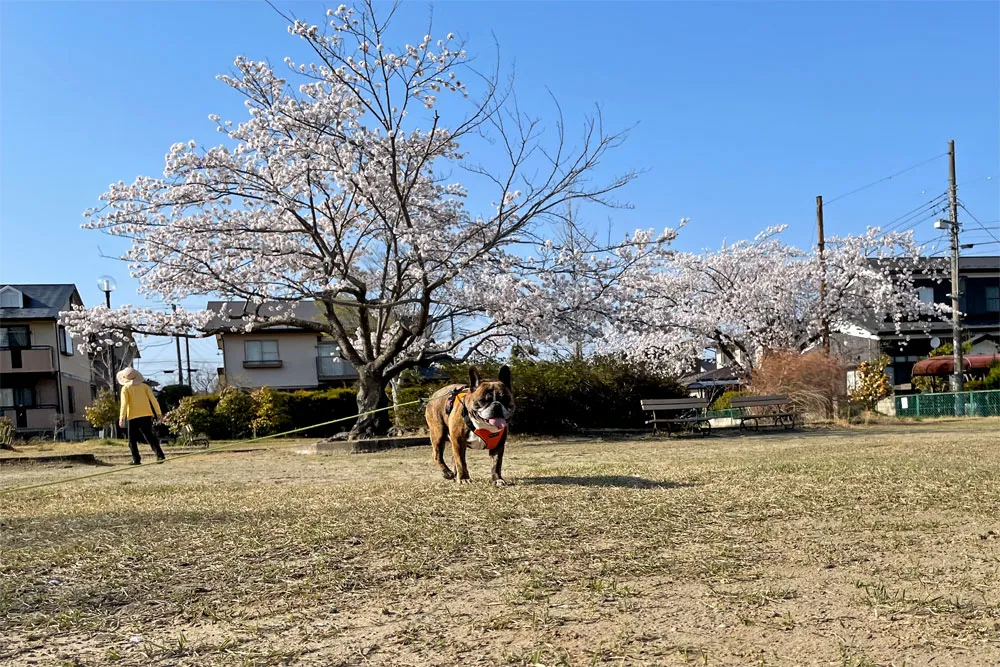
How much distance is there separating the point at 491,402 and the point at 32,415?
3371cm

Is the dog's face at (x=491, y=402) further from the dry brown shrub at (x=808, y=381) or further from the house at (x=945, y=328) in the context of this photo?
the house at (x=945, y=328)

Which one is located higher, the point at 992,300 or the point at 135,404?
the point at 992,300

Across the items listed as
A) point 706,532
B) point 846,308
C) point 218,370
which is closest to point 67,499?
point 706,532

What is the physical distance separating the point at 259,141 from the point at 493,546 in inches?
480

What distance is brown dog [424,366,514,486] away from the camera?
6258 mm

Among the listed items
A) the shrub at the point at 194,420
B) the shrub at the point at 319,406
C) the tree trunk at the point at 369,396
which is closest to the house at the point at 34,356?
the shrub at the point at 319,406

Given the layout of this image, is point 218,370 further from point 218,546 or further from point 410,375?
point 218,546

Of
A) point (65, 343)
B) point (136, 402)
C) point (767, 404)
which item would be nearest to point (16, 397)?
point (65, 343)

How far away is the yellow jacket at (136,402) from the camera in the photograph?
1080 cm

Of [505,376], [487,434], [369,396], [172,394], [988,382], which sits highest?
[505,376]

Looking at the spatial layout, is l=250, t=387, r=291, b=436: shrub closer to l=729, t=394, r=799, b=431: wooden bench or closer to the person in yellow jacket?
the person in yellow jacket

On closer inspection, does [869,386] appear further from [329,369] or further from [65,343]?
[65,343]

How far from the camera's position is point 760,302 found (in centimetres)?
2728

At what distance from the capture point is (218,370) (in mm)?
44938
